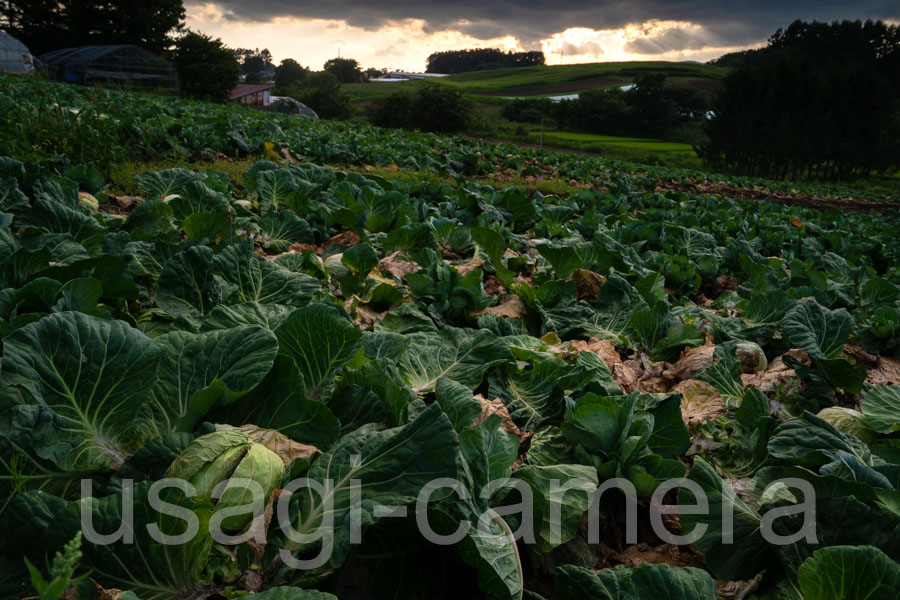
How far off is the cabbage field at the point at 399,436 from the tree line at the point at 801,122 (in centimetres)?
4761

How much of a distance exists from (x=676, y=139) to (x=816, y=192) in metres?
39.3

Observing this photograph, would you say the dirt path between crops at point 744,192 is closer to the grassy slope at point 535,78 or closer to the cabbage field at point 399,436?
the cabbage field at point 399,436

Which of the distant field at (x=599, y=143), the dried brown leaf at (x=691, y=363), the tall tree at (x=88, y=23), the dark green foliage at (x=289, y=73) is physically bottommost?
the dried brown leaf at (x=691, y=363)

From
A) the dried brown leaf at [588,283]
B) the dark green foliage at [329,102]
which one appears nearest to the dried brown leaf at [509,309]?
the dried brown leaf at [588,283]

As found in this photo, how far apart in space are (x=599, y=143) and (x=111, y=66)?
36.0 metres

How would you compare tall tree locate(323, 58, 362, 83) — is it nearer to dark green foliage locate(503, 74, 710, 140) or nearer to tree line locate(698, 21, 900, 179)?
dark green foliage locate(503, 74, 710, 140)

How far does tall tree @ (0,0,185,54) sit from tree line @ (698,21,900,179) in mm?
46918

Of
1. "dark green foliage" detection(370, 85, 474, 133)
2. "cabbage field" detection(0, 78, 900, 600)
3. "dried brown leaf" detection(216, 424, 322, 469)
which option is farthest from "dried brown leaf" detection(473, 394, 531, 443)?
"dark green foliage" detection(370, 85, 474, 133)

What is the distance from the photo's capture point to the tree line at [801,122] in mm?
43344

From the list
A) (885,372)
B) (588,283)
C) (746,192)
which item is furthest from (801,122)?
(588,283)

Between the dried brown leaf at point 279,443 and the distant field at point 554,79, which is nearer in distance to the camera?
the dried brown leaf at point 279,443

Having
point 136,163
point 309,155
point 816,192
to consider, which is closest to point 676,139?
point 816,192

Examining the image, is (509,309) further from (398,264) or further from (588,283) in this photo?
(398,264)

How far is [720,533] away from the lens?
4.11ft
